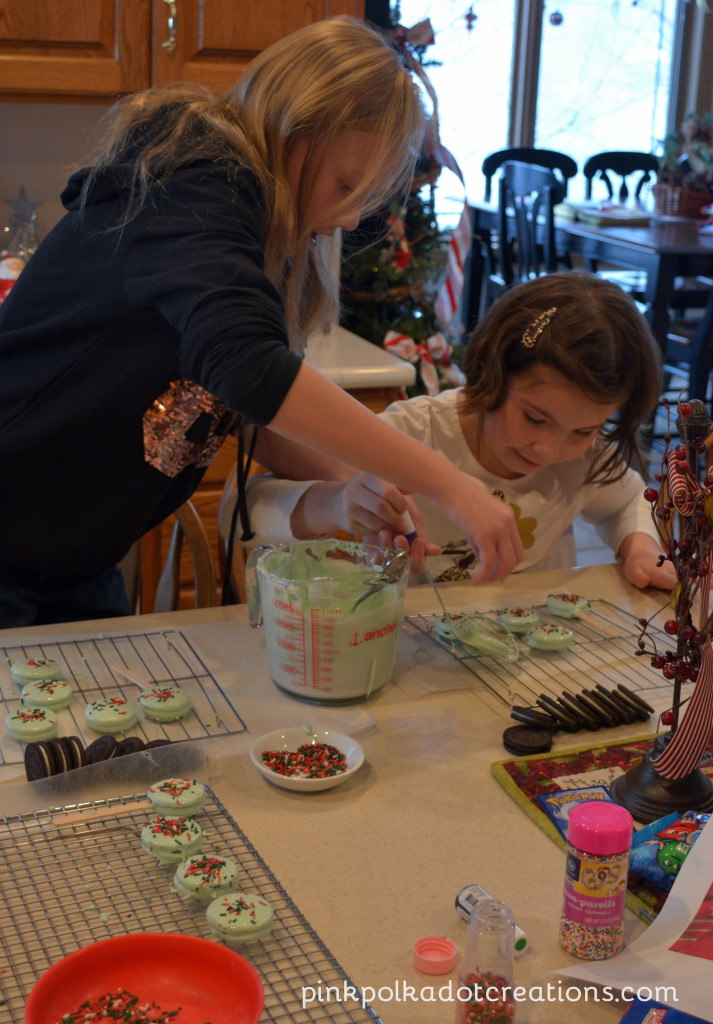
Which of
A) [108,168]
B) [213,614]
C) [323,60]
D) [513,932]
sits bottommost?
[213,614]

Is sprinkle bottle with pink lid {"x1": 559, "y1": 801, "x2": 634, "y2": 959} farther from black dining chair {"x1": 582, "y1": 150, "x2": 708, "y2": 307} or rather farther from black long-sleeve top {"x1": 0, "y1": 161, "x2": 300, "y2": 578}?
black dining chair {"x1": 582, "y1": 150, "x2": 708, "y2": 307}

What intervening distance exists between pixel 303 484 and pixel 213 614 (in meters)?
0.22

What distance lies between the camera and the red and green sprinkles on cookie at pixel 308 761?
99cm

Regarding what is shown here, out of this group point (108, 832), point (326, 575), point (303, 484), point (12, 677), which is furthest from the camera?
point (303, 484)

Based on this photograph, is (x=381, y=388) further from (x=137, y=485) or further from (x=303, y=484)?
(x=137, y=485)

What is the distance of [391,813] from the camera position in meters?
0.95

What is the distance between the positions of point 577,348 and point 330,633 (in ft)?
2.16

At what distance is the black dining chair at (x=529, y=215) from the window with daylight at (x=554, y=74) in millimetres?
690

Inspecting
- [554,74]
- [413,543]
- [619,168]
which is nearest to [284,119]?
[413,543]

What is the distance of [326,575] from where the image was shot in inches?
50.6

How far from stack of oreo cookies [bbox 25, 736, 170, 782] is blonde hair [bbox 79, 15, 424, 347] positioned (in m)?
0.54

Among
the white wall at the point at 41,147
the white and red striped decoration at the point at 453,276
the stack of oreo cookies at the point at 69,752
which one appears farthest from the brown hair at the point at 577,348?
the white wall at the point at 41,147

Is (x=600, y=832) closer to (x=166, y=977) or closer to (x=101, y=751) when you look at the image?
(x=166, y=977)

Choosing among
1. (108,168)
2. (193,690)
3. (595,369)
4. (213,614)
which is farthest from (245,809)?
(595,369)
